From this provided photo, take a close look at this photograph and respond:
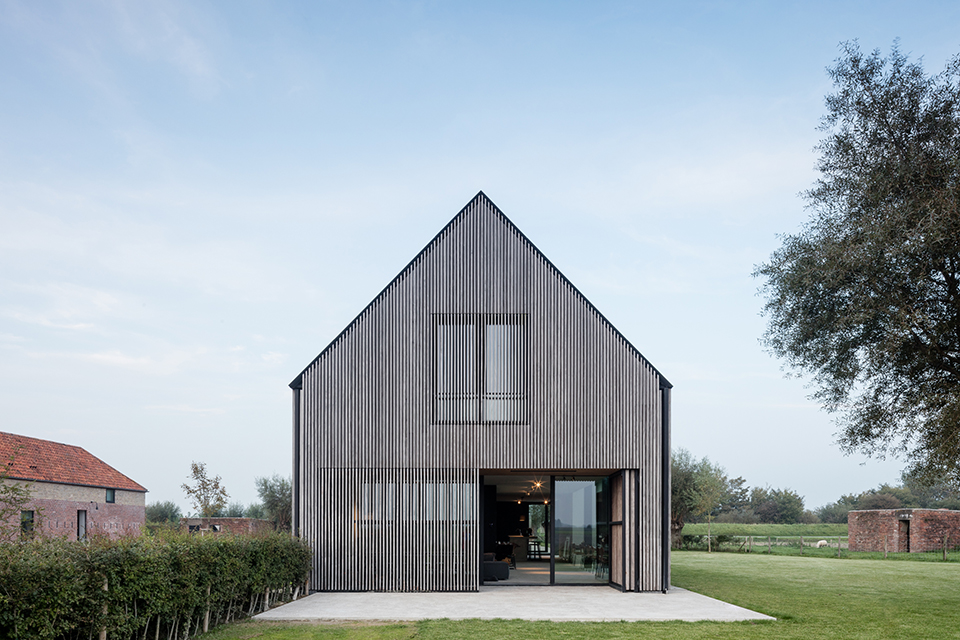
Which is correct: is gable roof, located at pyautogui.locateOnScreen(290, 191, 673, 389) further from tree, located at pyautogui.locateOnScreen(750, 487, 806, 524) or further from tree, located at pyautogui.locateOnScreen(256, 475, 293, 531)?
tree, located at pyautogui.locateOnScreen(750, 487, 806, 524)

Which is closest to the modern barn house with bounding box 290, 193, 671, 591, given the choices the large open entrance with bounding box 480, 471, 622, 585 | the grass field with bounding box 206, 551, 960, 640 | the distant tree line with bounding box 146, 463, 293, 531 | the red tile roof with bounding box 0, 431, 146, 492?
the large open entrance with bounding box 480, 471, 622, 585

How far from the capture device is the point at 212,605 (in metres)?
9.87

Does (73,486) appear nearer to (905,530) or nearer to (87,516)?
(87,516)

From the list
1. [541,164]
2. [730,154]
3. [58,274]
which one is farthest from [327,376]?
[730,154]

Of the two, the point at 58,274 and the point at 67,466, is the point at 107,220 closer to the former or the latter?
the point at 58,274

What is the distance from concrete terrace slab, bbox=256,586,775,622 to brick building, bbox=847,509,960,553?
902 inches

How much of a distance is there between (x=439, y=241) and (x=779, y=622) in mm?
9094

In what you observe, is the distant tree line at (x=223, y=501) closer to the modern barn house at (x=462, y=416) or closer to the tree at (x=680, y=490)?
the modern barn house at (x=462, y=416)

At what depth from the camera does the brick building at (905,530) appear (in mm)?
33125

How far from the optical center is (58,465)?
120 ft

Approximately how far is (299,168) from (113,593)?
Answer: 12.7 meters

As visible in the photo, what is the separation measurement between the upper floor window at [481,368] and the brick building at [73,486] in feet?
75.9

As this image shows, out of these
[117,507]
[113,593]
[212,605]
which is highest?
[113,593]

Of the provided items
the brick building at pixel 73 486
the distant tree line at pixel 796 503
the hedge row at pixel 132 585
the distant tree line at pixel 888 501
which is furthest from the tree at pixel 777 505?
the hedge row at pixel 132 585
